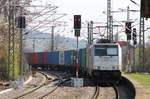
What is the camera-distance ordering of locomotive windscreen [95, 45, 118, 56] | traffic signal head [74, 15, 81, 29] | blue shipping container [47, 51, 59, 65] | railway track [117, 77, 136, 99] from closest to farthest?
railway track [117, 77, 136, 99]
traffic signal head [74, 15, 81, 29]
locomotive windscreen [95, 45, 118, 56]
blue shipping container [47, 51, 59, 65]

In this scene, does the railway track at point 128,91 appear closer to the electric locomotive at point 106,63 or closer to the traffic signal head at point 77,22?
the electric locomotive at point 106,63

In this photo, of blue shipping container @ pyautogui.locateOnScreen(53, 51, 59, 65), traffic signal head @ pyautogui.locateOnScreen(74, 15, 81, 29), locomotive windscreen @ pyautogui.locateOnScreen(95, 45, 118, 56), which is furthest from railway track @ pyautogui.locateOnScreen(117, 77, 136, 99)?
blue shipping container @ pyautogui.locateOnScreen(53, 51, 59, 65)

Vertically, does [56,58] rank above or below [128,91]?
above

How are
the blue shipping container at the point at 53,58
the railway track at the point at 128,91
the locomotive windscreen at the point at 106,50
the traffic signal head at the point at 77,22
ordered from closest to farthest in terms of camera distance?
the railway track at the point at 128,91
the traffic signal head at the point at 77,22
the locomotive windscreen at the point at 106,50
the blue shipping container at the point at 53,58

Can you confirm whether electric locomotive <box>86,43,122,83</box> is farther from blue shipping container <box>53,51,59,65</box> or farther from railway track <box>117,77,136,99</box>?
blue shipping container <box>53,51,59,65</box>

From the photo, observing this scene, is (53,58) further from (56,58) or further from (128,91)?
(128,91)

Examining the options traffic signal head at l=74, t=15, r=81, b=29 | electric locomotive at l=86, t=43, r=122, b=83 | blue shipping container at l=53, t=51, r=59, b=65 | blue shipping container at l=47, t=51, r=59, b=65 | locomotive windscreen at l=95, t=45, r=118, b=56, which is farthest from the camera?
blue shipping container at l=47, t=51, r=59, b=65

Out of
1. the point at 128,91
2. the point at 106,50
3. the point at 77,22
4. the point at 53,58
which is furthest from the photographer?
the point at 53,58

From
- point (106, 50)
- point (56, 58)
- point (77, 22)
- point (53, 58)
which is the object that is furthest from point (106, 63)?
point (53, 58)

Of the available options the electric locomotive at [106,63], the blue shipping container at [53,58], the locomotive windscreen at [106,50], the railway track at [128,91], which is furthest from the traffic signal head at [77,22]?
the blue shipping container at [53,58]

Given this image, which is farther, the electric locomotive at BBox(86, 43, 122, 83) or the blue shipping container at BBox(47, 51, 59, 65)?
the blue shipping container at BBox(47, 51, 59, 65)

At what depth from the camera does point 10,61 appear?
22094 millimetres

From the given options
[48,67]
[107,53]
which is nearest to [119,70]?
[107,53]

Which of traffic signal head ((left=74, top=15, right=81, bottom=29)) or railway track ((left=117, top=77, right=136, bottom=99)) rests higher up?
traffic signal head ((left=74, top=15, right=81, bottom=29))
